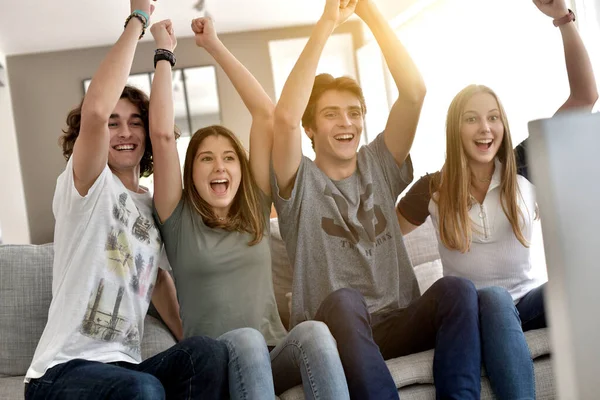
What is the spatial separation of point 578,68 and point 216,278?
115 centimetres

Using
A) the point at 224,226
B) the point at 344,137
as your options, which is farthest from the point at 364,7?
the point at 224,226

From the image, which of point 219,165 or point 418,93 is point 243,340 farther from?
point 418,93

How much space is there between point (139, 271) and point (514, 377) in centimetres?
87

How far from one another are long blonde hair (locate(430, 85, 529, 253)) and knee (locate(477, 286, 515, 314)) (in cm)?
21

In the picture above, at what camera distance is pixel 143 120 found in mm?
1819

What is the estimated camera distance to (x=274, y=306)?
1.80m

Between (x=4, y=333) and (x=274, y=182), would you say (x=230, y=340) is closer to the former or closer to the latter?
(x=274, y=182)

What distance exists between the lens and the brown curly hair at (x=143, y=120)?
175 cm

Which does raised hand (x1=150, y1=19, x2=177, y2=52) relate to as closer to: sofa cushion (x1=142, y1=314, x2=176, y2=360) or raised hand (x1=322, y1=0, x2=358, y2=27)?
raised hand (x1=322, y1=0, x2=358, y2=27)

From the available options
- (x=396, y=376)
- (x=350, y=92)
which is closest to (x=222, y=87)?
(x=350, y=92)

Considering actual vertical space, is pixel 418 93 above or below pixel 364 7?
below

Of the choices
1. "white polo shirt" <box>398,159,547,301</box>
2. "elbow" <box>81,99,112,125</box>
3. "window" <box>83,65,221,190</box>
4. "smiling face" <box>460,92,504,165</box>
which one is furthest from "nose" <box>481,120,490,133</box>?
"window" <box>83,65,221,190</box>

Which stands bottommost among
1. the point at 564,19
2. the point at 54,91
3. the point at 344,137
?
the point at 344,137

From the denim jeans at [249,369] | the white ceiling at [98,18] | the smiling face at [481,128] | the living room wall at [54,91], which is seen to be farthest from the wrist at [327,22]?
the living room wall at [54,91]
